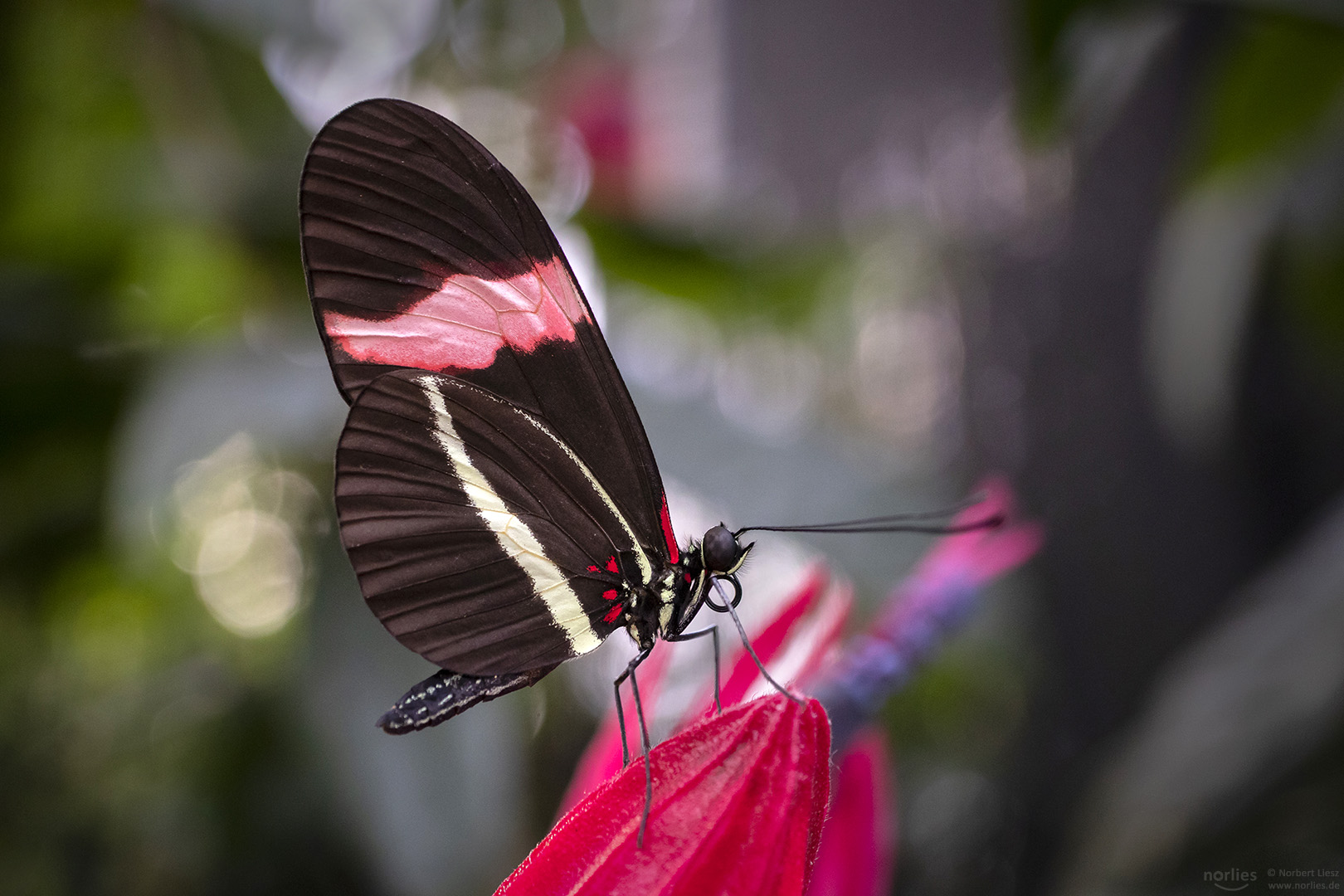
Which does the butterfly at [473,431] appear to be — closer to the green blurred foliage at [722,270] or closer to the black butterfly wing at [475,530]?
the black butterfly wing at [475,530]

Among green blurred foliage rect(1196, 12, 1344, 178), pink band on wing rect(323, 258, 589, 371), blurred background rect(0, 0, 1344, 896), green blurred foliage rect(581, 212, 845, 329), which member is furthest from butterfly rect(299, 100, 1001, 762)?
green blurred foliage rect(581, 212, 845, 329)

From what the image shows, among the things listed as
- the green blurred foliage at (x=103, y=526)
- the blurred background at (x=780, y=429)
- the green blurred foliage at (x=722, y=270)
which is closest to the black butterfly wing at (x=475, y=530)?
the blurred background at (x=780, y=429)

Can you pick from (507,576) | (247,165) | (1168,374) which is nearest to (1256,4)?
(1168,374)

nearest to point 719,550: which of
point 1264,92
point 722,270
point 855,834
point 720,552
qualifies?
point 720,552

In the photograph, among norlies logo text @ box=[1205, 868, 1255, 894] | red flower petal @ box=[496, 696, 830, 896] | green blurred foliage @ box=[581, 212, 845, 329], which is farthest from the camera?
green blurred foliage @ box=[581, 212, 845, 329]

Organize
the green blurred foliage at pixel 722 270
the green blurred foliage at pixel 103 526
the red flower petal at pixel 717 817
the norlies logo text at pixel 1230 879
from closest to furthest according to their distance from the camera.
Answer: the red flower petal at pixel 717 817 < the norlies logo text at pixel 1230 879 < the green blurred foliage at pixel 103 526 < the green blurred foliage at pixel 722 270

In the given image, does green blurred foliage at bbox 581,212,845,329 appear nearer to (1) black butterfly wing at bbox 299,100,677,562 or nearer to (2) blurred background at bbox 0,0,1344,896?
(2) blurred background at bbox 0,0,1344,896

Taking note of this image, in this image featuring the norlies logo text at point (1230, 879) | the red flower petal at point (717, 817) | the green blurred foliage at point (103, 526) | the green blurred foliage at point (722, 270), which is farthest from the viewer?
the green blurred foliage at point (722, 270)
